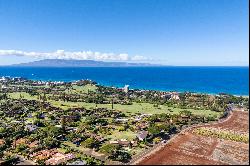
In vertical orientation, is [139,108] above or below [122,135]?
above

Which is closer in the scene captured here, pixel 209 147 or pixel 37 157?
pixel 37 157

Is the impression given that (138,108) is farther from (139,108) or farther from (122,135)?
(122,135)

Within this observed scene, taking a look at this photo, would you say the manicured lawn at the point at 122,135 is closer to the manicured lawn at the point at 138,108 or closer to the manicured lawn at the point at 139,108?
the manicured lawn at the point at 138,108

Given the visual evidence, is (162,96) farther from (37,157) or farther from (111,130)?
(37,157)

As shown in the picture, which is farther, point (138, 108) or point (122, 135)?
point (138, 108)

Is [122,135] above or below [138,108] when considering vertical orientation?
below

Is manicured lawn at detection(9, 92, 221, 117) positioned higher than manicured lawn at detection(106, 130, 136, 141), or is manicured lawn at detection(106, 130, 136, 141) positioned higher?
manicured lawn at detection(9, 92, 221, 117)

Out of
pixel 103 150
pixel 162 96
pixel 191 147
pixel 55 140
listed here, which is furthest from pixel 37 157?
pixel 162 96

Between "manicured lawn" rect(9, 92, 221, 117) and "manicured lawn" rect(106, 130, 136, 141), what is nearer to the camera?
"manicured lawn" rect(106, 130, 136, 141)

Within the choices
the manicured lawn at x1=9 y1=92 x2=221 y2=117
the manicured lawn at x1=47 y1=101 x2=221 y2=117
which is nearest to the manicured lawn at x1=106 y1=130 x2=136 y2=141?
the manicured lawn at x1=9 y1=92 x2=221 y2=117

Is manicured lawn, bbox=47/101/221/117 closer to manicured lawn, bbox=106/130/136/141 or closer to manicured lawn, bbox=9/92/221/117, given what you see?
manicured lawn, bbox=9/92/221/117

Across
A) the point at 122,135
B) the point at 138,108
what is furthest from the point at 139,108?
the point at 122,135
